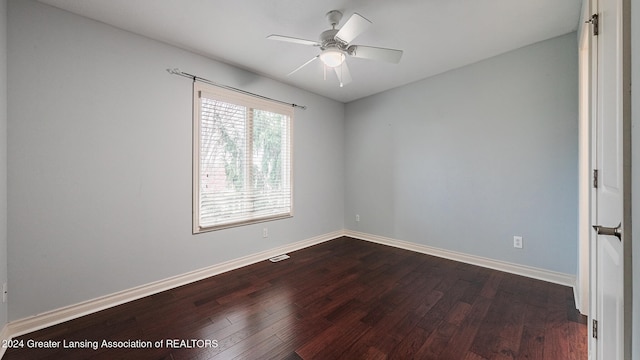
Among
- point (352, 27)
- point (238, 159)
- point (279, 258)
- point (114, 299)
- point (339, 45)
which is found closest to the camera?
point (352, 27)

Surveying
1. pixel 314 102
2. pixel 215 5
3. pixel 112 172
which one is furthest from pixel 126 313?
pixel 314 102

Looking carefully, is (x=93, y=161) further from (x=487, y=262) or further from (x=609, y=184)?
(x=487, y=262)

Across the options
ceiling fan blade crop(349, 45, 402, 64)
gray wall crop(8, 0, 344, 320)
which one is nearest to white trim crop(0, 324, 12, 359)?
gray wall crop(8, 0, 344, 320)

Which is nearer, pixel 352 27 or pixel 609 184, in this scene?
pixel 609 184

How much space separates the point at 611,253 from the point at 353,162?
353cm

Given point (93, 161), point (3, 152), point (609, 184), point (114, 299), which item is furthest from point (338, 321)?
point (3, 152)

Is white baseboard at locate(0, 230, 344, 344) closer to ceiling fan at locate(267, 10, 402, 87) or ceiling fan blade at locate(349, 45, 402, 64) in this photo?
ceiling fan at locate(267, 10, 402, 87)

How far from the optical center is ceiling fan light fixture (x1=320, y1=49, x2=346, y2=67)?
2017mm

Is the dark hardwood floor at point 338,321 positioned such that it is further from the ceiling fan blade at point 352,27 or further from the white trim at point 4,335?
the ceiling fan blade at point 352,27

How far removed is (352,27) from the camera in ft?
5.89

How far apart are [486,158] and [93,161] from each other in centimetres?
406

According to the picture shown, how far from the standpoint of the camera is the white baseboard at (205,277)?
1.79 m

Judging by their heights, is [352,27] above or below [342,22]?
below

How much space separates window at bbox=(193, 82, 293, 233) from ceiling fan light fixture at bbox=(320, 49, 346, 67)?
139cm
